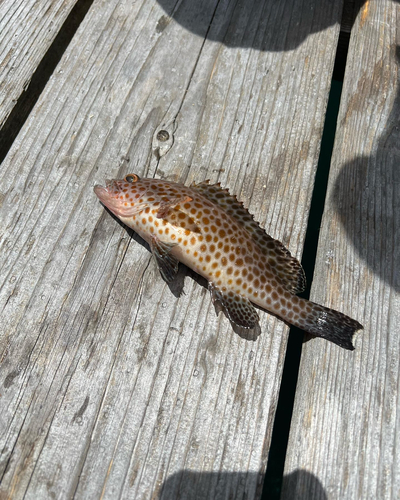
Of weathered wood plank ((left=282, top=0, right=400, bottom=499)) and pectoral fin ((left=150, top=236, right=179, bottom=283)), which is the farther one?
pectoral fin ((left=150, top=236, right=179, bottom=283))

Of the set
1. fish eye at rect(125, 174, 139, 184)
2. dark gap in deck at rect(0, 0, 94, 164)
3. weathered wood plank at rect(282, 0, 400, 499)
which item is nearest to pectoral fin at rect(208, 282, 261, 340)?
weathered wood plank at rect(282, 0, 400, 499)

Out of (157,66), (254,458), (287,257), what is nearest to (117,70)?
(157,66)

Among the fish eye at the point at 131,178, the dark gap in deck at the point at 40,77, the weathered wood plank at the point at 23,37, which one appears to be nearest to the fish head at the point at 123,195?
the fish eye at the point at 131,178

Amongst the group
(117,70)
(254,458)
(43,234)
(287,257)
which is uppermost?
(117,70)

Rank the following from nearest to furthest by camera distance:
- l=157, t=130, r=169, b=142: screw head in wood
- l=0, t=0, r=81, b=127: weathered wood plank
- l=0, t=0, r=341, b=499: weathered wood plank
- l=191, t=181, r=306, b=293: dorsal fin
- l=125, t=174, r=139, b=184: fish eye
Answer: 1. l=0, t=0, r=341, b=499: weathered wood plank
2. l=191, t=181, r=306, b=293: dorsal fin
3. l=125, t=174, r=139, b=184: fish eye
4. l=157, t=130, r=169, b=142: screw head in wood
5. l=0, t=0, r=81, b=127: weathered wood plank

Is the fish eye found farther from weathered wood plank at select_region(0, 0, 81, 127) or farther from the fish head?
weathered wood plank at select_region(0, 0, 81, 127)

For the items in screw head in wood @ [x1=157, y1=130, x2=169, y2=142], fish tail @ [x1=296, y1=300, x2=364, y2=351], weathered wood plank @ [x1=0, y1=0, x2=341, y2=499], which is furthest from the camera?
screw head in wood @ [x1=157, y1=130, x2=169, y2=142]

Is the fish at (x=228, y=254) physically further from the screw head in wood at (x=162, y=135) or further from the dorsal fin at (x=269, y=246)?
the screw head in wood at (x=162, y=135)

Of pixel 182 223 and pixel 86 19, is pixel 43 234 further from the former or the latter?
pixel 86 19
